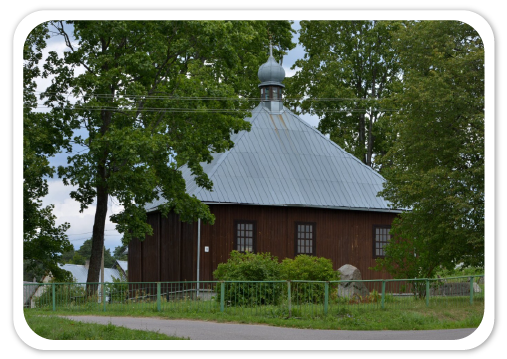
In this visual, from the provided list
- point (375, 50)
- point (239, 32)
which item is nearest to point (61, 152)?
point (239, 32)

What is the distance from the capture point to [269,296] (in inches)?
722

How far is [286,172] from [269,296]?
437 inches

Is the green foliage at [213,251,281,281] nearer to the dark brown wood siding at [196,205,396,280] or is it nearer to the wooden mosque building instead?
the dark brown wood siding at [196,205,396,280]

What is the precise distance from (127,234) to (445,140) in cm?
1064

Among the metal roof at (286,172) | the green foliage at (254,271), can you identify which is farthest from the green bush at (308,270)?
the metal roof at (286,172)

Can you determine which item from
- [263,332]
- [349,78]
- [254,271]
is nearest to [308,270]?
[254,271]

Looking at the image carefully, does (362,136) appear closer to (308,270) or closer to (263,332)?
(308,270)

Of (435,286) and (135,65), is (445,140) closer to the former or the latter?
(435,286)

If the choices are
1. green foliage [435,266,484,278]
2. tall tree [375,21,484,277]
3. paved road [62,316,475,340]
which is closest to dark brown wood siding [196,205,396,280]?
green foliage [435,266,484,278]

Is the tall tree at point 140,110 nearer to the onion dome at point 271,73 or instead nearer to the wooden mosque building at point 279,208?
the wooden mosque building at point 279,208

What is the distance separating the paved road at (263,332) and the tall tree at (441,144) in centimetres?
481

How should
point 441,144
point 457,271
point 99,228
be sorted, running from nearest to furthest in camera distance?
point 441,144
point 99,228
point 457,271

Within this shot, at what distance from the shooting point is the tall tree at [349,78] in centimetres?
4019
